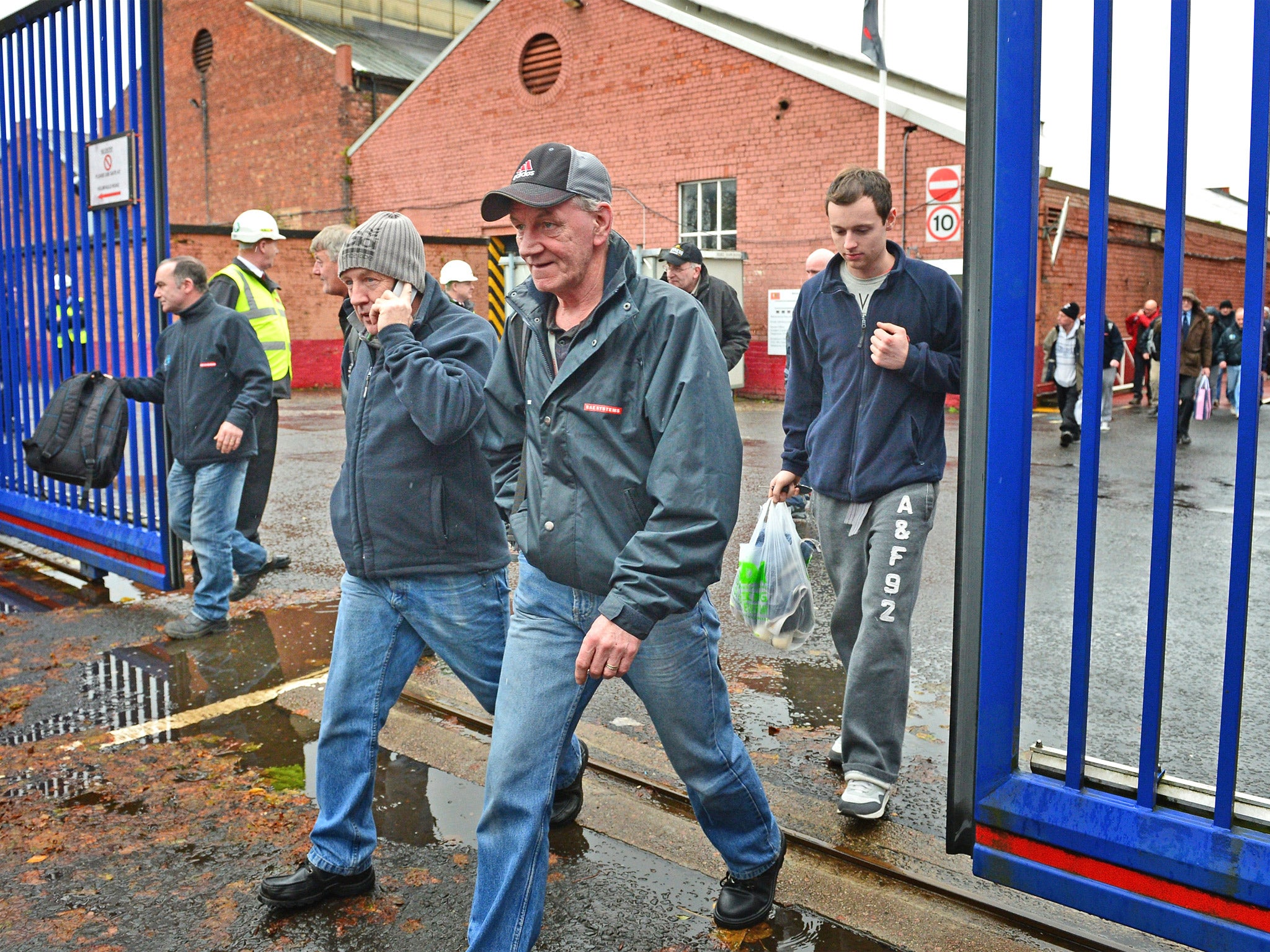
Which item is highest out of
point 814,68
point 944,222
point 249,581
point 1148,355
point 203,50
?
point 203,50

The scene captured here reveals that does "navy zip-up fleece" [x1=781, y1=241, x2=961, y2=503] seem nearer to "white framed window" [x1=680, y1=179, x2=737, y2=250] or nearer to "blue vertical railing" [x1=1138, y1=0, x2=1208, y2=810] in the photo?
"blue vertical railing" [x1=1138, y1=0, x2=1208, y2=810]

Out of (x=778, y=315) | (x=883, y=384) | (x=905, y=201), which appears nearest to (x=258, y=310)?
(x=883, y=384)

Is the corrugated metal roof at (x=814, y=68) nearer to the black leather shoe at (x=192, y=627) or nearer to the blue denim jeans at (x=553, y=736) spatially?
the black leather shoe at (x=192, y=627)

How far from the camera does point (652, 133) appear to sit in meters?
21.1

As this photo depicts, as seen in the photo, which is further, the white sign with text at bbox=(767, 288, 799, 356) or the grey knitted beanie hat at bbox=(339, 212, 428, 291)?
the white sign with text at bbox=(767, 288, 799, 356)

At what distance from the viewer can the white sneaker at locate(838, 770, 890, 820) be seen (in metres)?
3.50

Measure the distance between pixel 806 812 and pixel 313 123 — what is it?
26.6 metres

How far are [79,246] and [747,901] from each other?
587cm

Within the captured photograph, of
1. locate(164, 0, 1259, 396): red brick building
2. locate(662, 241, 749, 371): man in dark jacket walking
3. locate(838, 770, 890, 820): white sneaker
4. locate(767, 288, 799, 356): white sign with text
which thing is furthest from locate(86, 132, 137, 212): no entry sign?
locate(767, 288, 799, 356): white sign with text

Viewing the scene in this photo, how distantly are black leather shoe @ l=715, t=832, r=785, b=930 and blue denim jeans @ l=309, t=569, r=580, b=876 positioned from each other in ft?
3.12

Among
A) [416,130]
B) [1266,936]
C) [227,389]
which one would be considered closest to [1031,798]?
[1266,936]

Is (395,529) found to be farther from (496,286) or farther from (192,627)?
(496,286)

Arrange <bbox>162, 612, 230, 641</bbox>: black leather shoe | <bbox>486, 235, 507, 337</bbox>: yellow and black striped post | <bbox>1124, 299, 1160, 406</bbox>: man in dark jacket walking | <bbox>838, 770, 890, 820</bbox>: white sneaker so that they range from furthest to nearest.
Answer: <bbox>1124, 299, 1160, 406</bbox>: man in dark jacket walking → <bbox>486, 235, 507, 337</bbox>: yellow and black striped post → <bbox>162, 612, 230, 641</bbox>: black leather shoe → <bbox>838, 770, 890, 820</bbox>: white sneaker

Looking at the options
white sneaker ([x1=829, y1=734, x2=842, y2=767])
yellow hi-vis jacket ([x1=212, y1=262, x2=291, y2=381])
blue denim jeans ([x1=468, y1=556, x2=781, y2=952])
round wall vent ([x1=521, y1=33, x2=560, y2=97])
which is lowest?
white sneaker ([x1=829, y1=734, x2=842, y2=767])
